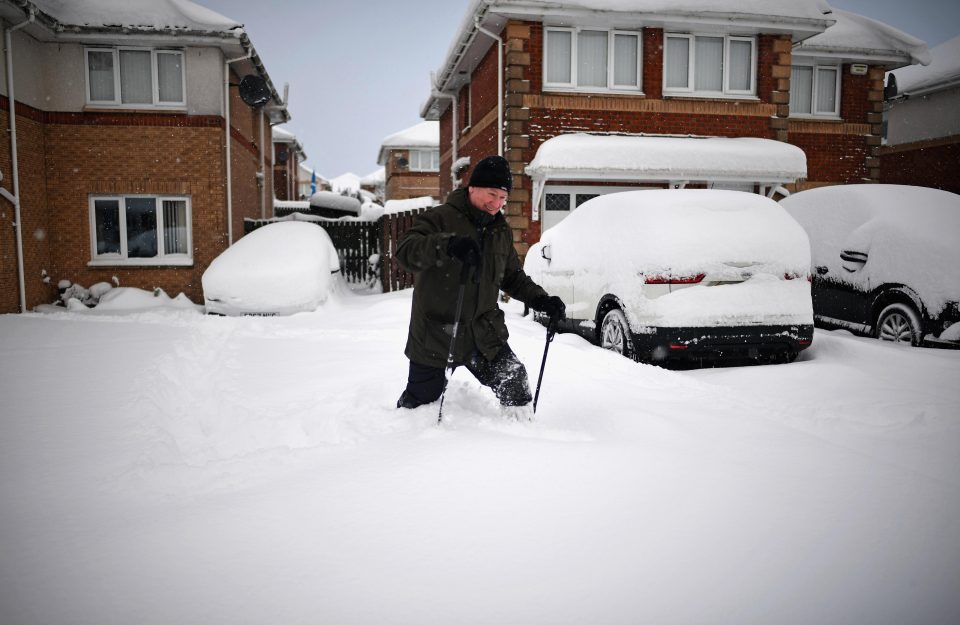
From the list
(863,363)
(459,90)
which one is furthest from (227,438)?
(459,90)

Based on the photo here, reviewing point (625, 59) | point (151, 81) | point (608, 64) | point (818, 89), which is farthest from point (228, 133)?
point (818, 89)

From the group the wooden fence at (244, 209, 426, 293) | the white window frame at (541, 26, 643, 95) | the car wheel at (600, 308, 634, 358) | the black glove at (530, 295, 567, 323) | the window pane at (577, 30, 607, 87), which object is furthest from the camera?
the wooden fence at (244, 209, 426, 293)

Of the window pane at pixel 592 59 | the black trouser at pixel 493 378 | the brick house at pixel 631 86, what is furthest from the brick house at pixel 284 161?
the black trouser at pixel 493 378

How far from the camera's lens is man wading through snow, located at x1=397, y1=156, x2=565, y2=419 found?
330cm

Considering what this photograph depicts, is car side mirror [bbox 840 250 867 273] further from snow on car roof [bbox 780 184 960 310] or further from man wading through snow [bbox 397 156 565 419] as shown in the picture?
man wading through snow [bbox 397 156 565 419]

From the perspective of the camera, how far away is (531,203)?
42.0 ft

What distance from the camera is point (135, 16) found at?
12102 mm

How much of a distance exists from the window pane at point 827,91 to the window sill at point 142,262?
16.1m

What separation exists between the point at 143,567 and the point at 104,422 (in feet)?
6.33

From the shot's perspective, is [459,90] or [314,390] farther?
[459,90]

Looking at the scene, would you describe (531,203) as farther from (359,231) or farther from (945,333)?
(945,333)

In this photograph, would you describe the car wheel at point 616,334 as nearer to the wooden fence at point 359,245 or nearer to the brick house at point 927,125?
the wooden fence at point 359,245

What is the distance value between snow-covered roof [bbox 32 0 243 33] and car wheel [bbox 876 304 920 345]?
40.5 ft

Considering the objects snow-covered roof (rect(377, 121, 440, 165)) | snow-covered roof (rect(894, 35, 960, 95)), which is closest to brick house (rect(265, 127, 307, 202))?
snow-covered roof (rect(377, 121, 440, 165))
